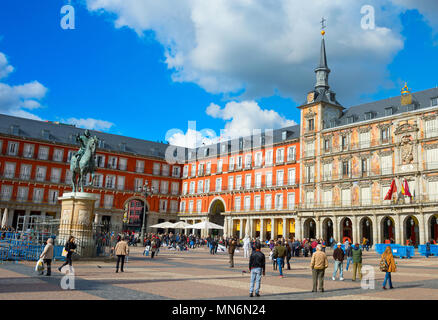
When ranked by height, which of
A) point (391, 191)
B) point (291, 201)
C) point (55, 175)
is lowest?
point (291, 201)

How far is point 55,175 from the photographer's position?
53.3m

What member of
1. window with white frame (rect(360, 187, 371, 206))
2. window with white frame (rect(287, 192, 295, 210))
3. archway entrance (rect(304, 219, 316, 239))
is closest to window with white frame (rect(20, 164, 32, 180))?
window with white frame (rect(287, 192, 295, 210))

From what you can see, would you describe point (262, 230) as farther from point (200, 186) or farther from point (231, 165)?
point (200, 186)

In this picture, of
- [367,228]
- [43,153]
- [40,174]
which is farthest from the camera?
[43,153]

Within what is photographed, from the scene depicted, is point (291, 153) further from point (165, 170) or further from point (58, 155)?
point (58, 155)

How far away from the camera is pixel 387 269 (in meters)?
11.3

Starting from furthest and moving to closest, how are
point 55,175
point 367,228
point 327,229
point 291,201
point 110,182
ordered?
point 110,182 < point 55,175 < point 291,201 < point 327,229 < point 367,228

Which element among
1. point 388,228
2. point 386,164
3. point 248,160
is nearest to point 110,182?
point 248,160

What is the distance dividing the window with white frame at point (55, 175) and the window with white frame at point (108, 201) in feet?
21.7

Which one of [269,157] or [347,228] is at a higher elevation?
[269,157]

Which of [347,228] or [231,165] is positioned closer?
[347,228]

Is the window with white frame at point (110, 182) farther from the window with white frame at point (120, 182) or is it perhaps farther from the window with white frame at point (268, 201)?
the window with white frame at point (268, 201)

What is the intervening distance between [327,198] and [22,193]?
37518mm
